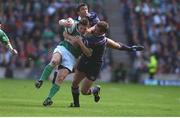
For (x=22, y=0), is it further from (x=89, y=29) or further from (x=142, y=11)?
(x=89, y=29)

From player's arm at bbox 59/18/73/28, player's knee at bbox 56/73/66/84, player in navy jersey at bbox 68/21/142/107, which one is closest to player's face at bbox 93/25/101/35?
player in navy jersey at bbox 68/21/142/107

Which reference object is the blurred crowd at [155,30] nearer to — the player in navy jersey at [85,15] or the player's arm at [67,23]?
the player in navy jersey at [85,15]

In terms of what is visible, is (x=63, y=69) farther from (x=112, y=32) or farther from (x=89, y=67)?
(x=112, y=32)

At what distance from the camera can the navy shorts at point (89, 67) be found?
16.5 meters

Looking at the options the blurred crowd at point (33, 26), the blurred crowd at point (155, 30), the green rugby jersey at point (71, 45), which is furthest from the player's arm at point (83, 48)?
the blurred crowd at point (155, 30)

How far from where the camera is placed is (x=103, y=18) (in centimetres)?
3703

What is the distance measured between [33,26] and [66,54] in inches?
796

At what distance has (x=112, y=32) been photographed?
38.4m

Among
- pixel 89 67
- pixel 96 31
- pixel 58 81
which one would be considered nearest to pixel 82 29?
pixel 96 31

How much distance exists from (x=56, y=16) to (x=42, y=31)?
1170 millimetres

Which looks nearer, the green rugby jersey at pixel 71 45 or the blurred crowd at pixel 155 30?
the green rugby jersey at pixel 71 45

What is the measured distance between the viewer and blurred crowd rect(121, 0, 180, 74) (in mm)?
36000

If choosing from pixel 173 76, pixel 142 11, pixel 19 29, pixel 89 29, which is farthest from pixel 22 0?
pixel 89 29

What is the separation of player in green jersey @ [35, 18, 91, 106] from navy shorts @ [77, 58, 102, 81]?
0.61 ft
